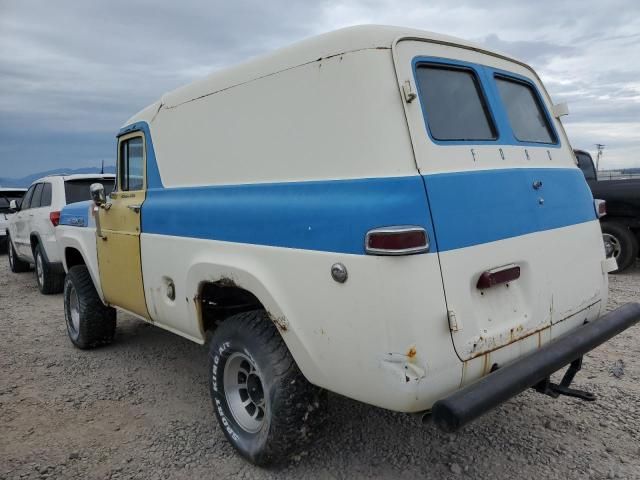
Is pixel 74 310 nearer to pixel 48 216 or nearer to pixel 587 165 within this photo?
pixel 48 216

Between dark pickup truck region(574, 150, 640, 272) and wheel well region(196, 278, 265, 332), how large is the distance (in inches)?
243

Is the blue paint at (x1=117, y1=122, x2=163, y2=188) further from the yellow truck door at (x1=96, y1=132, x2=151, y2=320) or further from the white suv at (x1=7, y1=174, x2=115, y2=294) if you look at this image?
the white suv at (x1=7, y1=174, x2=115, y2=294)

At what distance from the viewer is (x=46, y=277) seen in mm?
7738

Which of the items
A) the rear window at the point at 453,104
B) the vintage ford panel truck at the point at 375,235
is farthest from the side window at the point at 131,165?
the rear window at the point at 453,104

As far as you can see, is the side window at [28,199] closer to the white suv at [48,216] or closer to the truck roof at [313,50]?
the white suv at [48,216]

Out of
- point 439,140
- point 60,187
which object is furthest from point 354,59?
point 60,187

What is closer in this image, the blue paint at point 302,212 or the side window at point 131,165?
the blue paint at point 302,212

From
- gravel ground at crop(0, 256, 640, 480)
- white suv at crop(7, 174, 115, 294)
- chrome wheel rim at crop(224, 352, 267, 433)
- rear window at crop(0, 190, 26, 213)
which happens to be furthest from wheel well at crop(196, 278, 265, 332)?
rear window at crop(0, 190, 26, 213)

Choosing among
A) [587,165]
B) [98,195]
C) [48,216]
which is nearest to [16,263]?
[48,216]

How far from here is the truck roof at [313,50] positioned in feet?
7.54

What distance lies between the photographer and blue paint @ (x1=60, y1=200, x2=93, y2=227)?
180 inches

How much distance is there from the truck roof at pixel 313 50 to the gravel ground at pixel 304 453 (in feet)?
7.15

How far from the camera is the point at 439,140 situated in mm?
2340

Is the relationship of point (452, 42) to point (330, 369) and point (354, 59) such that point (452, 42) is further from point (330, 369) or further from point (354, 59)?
point (330, 369)
